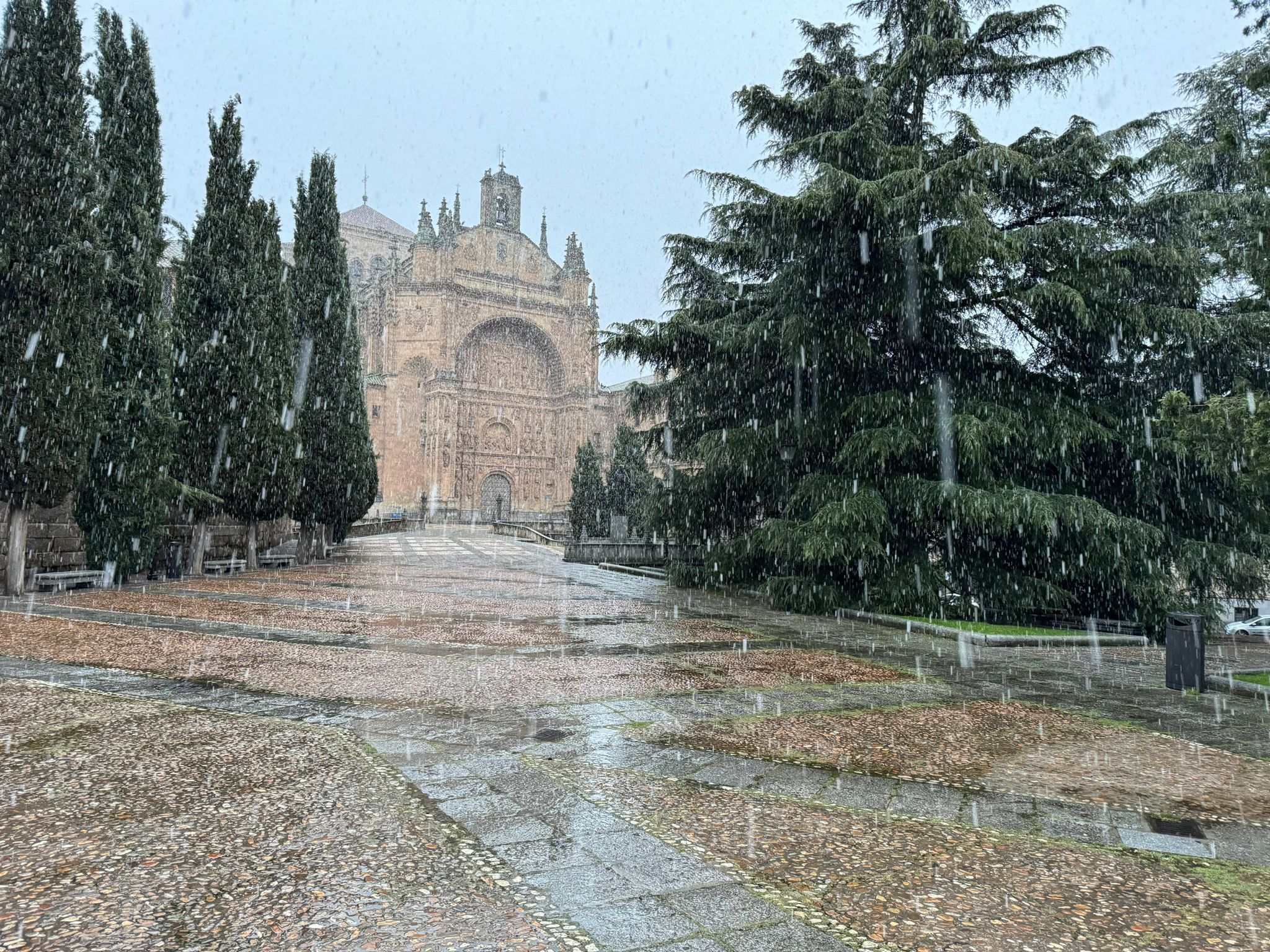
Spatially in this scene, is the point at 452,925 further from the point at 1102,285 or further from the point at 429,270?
the point at 429,270

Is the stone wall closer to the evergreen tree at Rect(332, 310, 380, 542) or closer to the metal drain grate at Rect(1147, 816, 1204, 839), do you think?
the evergreen tree at Rect(332, 310, 380, 542)

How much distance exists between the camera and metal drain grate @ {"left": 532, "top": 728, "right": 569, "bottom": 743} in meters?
3.97

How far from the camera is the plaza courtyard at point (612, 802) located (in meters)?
2.20

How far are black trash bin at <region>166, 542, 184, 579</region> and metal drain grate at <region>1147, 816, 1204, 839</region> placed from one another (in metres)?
14.4

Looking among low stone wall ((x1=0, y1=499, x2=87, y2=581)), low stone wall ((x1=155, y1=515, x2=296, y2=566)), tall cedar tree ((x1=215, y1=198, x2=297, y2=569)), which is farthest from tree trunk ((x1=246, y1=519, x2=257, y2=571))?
low stone wall ((x1=0, y1=499, x2=87, y2=581))

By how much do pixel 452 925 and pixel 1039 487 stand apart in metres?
10.8

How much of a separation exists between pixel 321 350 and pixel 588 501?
12.2m

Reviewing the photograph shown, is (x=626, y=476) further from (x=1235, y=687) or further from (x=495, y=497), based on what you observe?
(x=495, y=497)

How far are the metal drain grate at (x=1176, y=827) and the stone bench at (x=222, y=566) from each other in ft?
50.1

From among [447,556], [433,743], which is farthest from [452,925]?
[447,556]

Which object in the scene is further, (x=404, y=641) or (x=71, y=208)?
(x=71, y=208)

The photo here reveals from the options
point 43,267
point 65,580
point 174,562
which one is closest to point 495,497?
point 174,562

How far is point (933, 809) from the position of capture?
3158 millimetres

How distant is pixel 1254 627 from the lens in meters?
20.8
